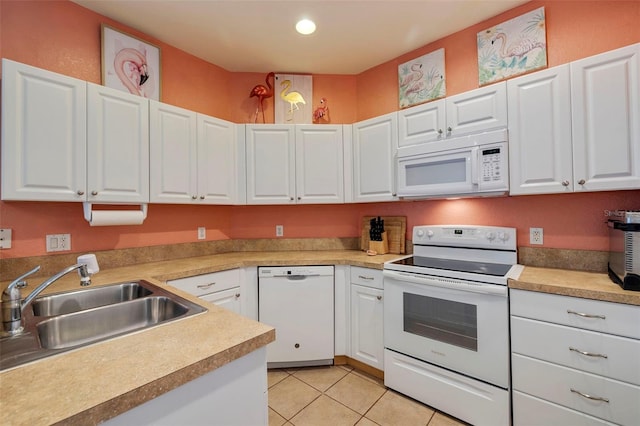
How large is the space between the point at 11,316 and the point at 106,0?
2043 mm

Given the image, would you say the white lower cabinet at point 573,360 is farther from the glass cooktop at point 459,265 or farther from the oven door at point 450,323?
the glass cooktop at point 459,265

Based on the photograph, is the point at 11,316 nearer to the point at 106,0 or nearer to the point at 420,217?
the point at 106,0

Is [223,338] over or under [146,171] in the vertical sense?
under

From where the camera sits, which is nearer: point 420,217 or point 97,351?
point 97,351

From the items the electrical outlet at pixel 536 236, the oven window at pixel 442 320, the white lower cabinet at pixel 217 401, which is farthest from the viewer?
the electrical outlet at pixel 536 236

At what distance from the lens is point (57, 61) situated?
179 centimetres

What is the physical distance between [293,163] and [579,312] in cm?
216

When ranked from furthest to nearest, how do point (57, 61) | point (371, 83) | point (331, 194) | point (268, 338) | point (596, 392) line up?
point (371, 83) < point (331, 194) < point (57, 61) < point (596, 392) < point (268, 338)

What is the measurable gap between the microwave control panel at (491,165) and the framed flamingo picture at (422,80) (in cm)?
76

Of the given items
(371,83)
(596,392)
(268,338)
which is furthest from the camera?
(371,83)

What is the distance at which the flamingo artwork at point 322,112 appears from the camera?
9.01 ft

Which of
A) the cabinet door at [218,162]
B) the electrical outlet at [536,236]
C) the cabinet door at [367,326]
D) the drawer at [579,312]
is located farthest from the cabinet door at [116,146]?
the electrical outlet at [536,236]

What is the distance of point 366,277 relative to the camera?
2.17 meters

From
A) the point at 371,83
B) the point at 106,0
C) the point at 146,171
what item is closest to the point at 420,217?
the point at 371,83
